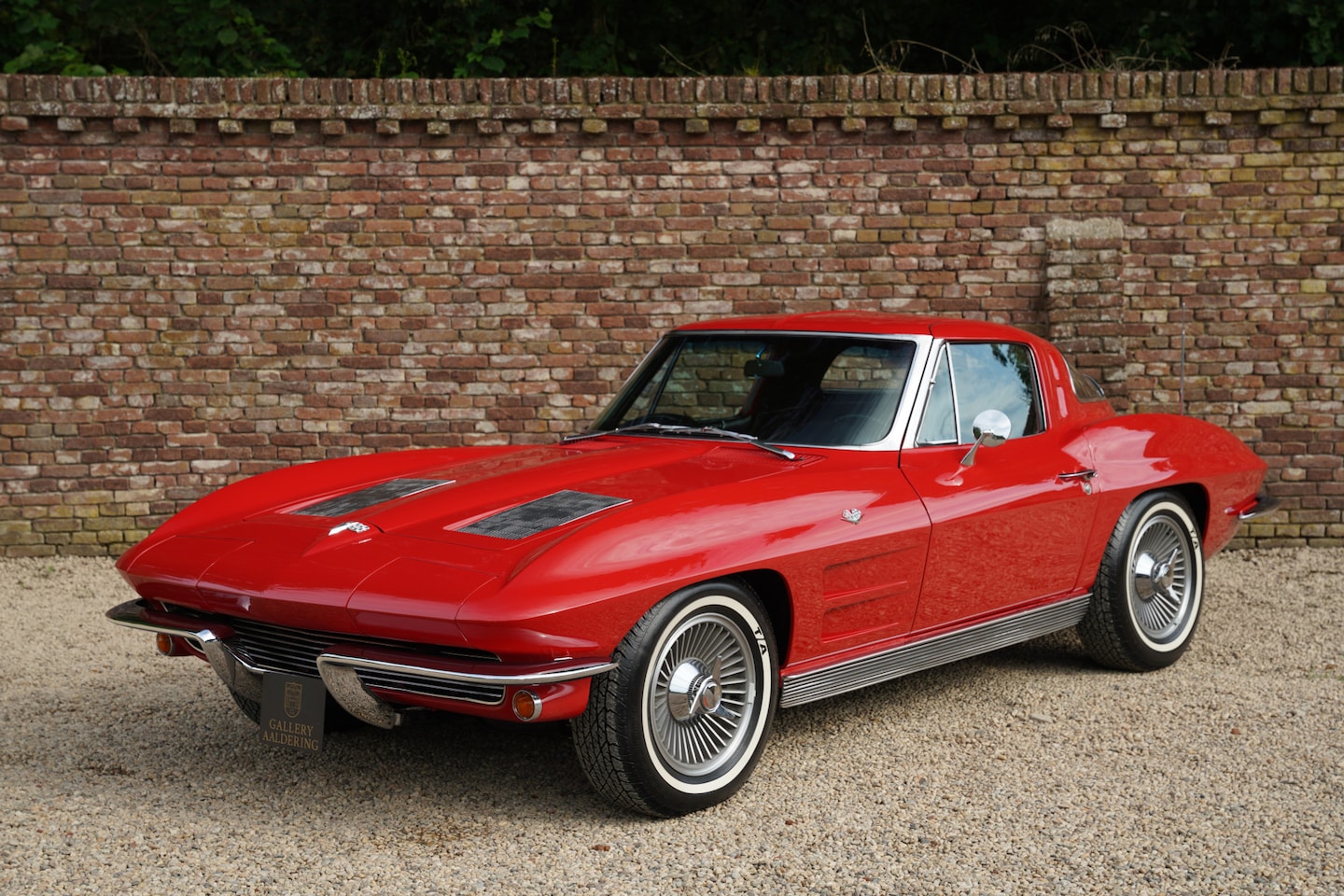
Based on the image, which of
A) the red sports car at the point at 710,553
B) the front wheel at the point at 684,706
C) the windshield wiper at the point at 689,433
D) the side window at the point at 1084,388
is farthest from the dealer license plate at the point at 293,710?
the side window at the point at 1084,388

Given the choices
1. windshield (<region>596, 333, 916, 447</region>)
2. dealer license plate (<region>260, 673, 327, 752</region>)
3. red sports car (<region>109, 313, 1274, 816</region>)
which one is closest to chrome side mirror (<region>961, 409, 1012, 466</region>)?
red sports car (<region>109, 313, 1274, 816</region>)

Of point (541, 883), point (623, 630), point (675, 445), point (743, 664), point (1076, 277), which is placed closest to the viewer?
point (541, 883)

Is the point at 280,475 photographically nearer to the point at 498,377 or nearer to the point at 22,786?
the point at 22,786

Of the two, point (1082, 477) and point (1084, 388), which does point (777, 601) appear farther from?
point (1084, 388)

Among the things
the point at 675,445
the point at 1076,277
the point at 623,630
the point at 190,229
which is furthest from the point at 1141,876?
the point at 190,229

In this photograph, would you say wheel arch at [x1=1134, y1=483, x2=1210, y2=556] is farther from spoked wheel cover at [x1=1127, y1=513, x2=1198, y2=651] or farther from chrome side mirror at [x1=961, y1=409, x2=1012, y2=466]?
chrome side mirror at [x1=961, y1=409, x2=1012, y2=466]

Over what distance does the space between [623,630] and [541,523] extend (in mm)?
425

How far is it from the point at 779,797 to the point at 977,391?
1815 millimetres

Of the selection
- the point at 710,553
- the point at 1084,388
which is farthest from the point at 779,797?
the point at 1084,388

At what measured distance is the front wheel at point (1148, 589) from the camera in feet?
16.9

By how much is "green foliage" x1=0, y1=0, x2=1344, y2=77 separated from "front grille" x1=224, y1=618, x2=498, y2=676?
7.41 meters

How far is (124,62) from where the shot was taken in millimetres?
11758

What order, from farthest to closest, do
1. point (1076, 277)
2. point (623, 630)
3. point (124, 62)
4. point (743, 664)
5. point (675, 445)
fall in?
point (124, 62), point (1076, 277), point (675, 445), point (743, 664), point (623, 630)

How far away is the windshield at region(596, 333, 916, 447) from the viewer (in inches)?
177
